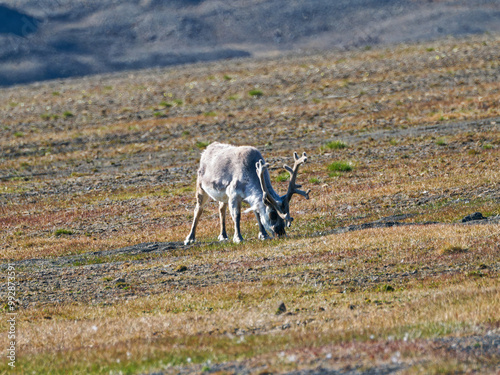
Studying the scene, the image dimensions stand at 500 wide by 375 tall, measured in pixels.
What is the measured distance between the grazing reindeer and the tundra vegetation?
547 mm

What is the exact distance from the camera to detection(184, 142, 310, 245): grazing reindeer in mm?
16766

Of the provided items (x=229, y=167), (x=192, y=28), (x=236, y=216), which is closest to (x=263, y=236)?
(x=236, y=216)

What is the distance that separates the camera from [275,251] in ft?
51.3

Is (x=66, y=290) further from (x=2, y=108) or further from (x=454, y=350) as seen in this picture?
(x=2, y=108)

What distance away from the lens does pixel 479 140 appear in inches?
1148

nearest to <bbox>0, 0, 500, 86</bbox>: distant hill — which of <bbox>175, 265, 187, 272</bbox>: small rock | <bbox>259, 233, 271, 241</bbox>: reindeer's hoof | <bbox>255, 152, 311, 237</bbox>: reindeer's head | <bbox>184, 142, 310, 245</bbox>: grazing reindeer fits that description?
<bbox>184, 142, 310, 245</bbox>: grazing reindeer

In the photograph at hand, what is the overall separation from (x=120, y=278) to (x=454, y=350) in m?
7.94

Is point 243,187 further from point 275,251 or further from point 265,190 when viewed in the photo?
point 275,251

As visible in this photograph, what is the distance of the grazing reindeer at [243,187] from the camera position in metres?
16.8

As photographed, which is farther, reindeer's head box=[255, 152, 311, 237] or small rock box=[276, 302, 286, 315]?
reindeer's head box=[255, 152, 311, 237]

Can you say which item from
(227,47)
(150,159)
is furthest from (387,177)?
(227,47)

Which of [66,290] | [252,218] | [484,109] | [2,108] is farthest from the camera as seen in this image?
[2,108]

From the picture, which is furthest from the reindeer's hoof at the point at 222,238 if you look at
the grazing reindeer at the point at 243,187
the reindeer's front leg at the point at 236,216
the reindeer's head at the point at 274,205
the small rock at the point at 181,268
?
the small rock at the point at 181,268

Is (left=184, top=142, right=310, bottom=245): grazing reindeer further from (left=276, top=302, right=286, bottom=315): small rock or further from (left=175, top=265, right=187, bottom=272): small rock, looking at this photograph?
(left=276, top=302, right=286, bottom=315): small rock
